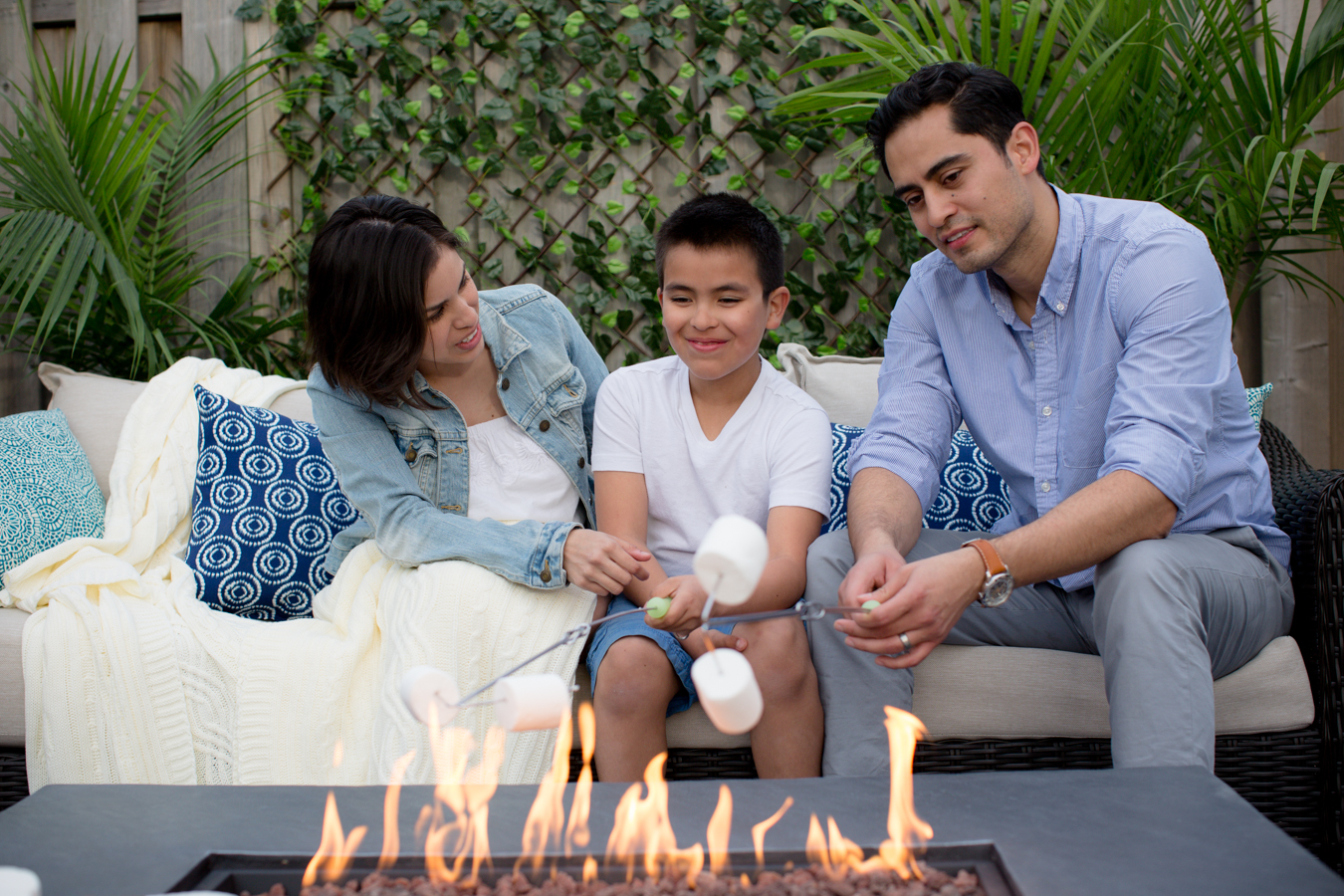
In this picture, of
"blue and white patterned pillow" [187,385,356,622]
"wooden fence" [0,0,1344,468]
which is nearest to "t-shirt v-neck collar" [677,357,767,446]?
"blue and white patterned pillow" [187,385,356,622]

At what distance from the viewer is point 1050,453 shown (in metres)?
1.57

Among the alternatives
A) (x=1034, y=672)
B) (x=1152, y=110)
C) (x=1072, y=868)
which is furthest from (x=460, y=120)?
(x=1072, y=868)

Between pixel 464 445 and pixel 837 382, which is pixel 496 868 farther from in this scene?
pixel 837 382

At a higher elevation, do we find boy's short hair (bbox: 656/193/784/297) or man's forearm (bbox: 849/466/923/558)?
boy's short hair (bbox: 656/193/784/297)

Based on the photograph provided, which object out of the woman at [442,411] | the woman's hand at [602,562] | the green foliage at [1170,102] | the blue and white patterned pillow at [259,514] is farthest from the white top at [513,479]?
the green foliage at [1170,102]

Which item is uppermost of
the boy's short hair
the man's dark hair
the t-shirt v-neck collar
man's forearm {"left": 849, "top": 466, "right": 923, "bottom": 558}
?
the man's dark hair

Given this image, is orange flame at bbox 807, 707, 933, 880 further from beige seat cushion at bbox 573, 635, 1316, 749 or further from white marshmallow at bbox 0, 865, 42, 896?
beige seat cushion at bbox 573, 635, 1316, 749

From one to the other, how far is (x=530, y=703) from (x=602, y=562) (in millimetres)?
A: 679

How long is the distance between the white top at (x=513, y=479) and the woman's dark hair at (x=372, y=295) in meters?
0.16

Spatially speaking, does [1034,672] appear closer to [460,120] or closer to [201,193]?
[460,120]

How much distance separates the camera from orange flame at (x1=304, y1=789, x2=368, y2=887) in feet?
2.56

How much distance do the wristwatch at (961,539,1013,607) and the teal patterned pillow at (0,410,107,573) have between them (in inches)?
65.8

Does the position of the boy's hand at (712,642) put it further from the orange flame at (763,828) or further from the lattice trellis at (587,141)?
the lattice trellis at (587,141)

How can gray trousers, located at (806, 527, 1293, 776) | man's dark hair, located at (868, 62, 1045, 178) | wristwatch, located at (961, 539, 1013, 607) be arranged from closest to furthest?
gray trousers, located at (806, 527, 1293, 776) → wristwatch, located at (961, 539, 1013, 607) → man's dark hair, located at (868, 62, 1045, 178)
